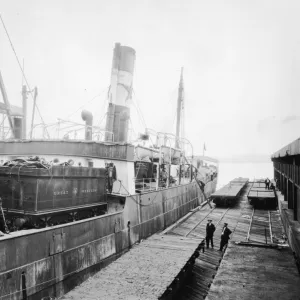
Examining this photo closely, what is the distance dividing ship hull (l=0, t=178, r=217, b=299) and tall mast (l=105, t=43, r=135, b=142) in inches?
167

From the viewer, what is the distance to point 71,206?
9.87 meters

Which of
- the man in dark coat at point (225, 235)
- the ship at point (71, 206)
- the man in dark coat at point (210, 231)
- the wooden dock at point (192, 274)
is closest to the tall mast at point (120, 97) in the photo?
the ship at point (71, 206)

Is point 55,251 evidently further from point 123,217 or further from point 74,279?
point 123,217

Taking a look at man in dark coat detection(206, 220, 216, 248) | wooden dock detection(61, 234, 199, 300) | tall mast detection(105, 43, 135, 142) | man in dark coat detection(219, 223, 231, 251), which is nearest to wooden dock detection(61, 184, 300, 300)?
wooden dock detection(61, 234, 199, 300)

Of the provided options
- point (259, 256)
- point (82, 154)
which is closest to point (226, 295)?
point (259, 256)

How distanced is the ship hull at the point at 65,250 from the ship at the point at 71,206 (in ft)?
0.07

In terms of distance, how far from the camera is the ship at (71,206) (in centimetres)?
729

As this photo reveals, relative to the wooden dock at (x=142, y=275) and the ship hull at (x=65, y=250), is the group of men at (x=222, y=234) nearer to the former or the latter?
the wooden dock at (x=142, y=275)

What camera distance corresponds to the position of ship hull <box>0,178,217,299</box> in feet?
22.2

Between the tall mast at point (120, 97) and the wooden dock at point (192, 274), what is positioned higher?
the tall mast at point (120, 97)

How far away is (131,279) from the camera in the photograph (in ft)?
21.9

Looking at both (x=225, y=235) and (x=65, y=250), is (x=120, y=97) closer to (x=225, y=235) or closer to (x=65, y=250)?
(x=225, y=235)

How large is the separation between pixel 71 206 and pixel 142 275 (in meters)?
4.11

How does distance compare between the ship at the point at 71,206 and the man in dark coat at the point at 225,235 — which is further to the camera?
the man in dark coat at the point at 225,235
